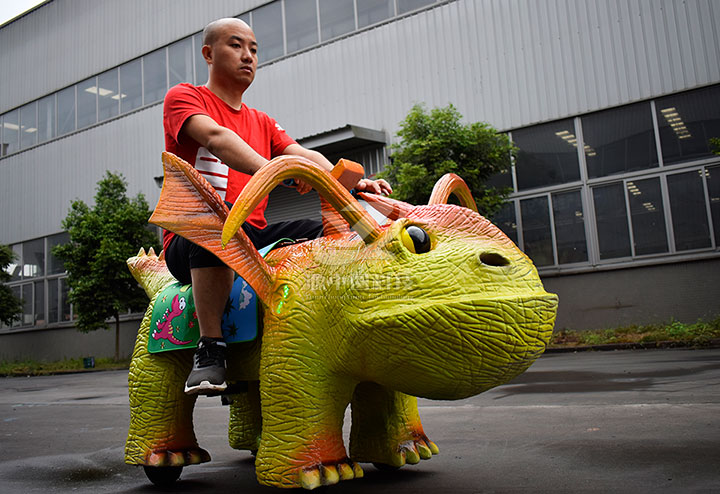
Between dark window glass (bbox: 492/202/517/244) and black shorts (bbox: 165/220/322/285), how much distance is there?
1065cm

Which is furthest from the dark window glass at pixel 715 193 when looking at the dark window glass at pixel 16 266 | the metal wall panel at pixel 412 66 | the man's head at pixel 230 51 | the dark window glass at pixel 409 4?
the dark window glass at pixel 16 266

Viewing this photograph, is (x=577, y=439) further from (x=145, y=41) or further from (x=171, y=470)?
(x=145, y=41)

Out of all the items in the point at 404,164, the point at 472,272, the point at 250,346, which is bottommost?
the point at 250,346

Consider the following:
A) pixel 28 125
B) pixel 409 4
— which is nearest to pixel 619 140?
pixel 409 4

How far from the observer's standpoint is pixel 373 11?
48.0 ft


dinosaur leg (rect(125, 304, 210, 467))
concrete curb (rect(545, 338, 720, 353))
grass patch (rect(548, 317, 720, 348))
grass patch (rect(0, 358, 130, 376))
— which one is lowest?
grass patch (rect(0, 358, 130, 376))

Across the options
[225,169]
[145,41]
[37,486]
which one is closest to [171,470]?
[37,486]

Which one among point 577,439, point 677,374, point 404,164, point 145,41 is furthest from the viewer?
point 145,41

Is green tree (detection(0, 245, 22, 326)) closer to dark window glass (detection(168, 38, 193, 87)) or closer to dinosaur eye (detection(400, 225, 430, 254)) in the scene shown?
dark window glass (detection(168, 38, 193, 87))

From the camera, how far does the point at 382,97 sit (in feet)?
47.0

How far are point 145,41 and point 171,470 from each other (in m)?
19.5

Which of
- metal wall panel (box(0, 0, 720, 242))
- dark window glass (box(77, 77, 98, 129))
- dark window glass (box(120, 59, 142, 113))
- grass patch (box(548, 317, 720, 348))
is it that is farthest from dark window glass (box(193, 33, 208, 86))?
grass patch (box(548, 317, 720, 348))

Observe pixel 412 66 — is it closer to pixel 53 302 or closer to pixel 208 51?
pixel 208 51

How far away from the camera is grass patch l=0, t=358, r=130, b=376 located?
16.4 metres
